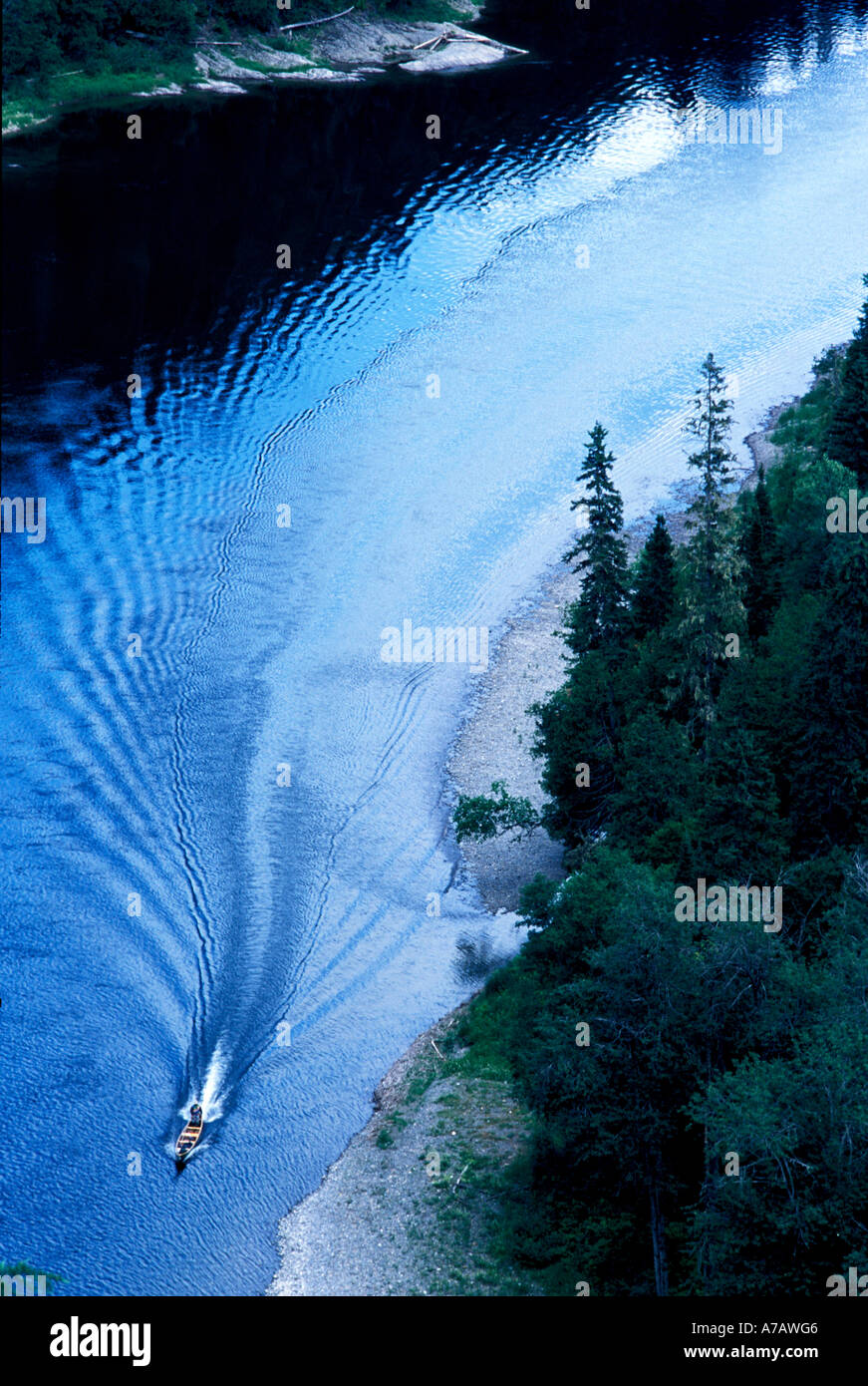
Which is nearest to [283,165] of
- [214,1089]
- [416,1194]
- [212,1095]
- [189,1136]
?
[214,1089]

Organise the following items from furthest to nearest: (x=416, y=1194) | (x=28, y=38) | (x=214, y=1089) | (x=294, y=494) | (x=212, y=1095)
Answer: (x=28, y=38) → (x=294, y=494) → (x=214, y=1089) → (x=212, y=1095) → (x=416, y=1194)

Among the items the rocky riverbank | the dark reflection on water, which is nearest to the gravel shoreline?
the dark reflection on water

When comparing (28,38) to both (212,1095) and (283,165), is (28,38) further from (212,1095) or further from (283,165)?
(212,1095)

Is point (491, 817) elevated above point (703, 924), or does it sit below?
above

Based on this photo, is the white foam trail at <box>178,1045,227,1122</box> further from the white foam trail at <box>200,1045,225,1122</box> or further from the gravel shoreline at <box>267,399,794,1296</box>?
the gravel shoreline at <box>267,399,794,1296</box>

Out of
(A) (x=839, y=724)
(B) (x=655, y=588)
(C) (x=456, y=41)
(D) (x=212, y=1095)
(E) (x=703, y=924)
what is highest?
(C) (x=456, y=41)

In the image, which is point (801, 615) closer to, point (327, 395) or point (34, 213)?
point (327, 395)
